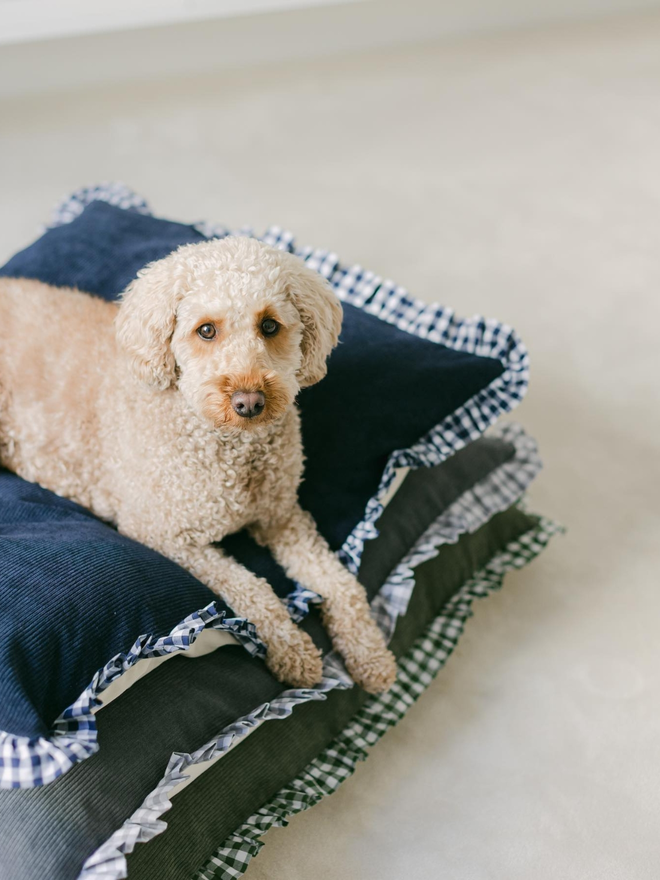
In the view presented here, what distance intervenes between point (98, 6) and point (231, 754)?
3.19 m

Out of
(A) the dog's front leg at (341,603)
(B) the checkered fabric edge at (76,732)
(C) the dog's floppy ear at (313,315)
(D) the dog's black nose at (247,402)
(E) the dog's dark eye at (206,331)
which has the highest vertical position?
(C) the dog's floppy ear at (313,315)

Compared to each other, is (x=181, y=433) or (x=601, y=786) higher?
(x=181, y=433)

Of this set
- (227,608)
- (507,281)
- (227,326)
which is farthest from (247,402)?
(507,281)

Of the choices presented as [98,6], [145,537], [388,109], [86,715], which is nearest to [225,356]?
[145,537]

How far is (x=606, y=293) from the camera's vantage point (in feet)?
8.29

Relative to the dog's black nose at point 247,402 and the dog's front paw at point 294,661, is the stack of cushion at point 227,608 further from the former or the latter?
the dog's black nose at point 247,402

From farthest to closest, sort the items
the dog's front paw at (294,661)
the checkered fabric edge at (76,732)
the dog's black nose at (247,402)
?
the dog's front paw at (294,661)
the dog's black nose at (247,402)
the checkered fabric edge at (76,732)

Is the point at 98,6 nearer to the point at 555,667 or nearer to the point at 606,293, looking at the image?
the point at 606,293

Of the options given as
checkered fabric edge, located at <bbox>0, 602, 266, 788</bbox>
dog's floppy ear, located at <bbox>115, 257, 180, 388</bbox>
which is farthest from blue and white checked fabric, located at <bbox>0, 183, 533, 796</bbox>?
dog's floppy ear, located at <bbox>115, 257, 180, 388</bbox>

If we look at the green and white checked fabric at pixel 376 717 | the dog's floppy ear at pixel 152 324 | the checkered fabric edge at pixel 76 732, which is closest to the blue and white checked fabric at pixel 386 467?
the checkered fabric edge at pixel 76 732

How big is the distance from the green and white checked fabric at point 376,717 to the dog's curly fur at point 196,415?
0.12 m

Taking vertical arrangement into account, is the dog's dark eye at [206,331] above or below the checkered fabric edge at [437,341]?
below

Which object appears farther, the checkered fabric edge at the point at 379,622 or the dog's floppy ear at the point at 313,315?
the dog's floppy ear at the point at 313,315

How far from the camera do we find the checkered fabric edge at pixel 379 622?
1.07m
